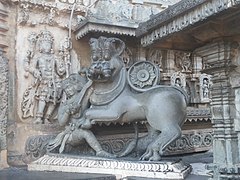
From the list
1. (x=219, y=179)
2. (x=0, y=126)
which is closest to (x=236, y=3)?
(x=219, y=179)

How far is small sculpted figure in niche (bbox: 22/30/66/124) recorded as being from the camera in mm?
7820

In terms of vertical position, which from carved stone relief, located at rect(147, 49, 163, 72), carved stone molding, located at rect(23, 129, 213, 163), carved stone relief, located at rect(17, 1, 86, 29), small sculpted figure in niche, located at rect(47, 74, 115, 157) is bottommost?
carved stone molding, located at rect(23, 129, 213, 163)

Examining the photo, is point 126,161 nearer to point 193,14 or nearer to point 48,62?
point 193,14

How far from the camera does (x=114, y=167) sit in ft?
16.6

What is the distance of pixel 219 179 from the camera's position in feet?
13.3

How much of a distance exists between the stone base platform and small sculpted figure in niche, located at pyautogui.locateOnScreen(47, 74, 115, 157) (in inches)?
16.4

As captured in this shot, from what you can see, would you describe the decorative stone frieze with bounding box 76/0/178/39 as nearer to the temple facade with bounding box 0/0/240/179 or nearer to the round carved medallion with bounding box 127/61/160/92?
the temple facade with bounding box 0/0/240/179

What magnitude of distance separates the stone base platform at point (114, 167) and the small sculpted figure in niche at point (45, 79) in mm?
2217

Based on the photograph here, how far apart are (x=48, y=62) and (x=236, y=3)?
18.5 feet

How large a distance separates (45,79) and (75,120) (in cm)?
214

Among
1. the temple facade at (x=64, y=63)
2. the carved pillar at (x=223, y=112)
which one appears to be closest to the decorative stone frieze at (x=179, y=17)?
the temple facade at (x=64, y=63)

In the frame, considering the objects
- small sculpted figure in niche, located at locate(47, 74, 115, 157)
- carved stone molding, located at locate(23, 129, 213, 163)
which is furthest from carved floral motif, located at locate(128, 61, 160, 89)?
carved stone molding, located at locate(23, 129, 213, 163)

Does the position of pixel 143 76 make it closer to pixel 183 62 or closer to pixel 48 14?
pixel 48 14

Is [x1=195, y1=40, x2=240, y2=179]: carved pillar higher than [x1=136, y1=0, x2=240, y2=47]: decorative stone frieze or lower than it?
lower
